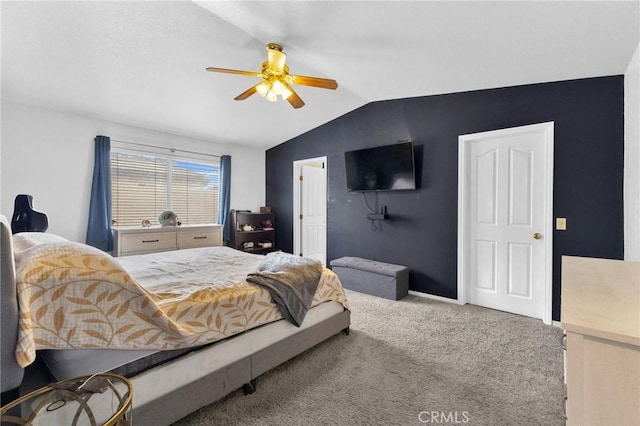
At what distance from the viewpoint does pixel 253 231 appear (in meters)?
5.34

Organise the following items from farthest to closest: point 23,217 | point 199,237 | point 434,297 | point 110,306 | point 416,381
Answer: point 199,237 < point 434,297 < point 23,217 < point 416,381 < point 110,306

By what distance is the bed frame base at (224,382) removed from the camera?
1417mm

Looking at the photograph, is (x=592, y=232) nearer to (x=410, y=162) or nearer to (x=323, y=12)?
(x=410, y=162)

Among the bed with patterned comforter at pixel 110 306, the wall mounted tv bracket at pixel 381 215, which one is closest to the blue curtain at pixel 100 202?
the bed with patterned comforter at pixel 110 306

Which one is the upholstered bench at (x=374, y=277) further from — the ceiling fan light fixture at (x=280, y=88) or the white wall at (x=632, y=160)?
the ceiling fan light fixture at (x=280, y=88)

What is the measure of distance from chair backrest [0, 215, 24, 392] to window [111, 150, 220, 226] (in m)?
3.51

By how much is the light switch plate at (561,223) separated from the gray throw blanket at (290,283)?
249 centimetres

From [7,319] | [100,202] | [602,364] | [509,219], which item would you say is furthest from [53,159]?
[509,219]

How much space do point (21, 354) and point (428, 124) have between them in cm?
408

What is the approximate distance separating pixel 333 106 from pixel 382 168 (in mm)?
1259

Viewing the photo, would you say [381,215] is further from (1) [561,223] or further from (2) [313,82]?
(2) [313,82]

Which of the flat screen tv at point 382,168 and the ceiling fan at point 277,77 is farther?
the flat screen tv at point 382,168

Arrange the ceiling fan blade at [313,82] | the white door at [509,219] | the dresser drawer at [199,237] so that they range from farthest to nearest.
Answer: the dresser drawer at [199,237] → the white door at [509,219] → the ceiling fan blade at [313,82]

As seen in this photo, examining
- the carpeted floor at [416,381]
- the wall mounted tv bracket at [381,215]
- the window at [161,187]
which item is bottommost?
the carpeted floor at [416,381]
